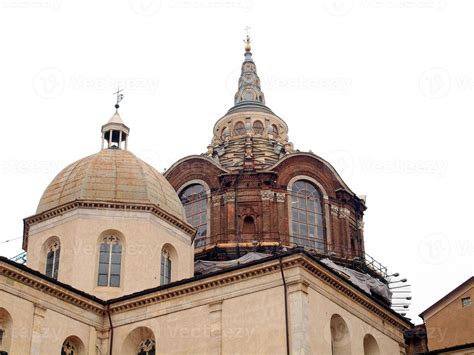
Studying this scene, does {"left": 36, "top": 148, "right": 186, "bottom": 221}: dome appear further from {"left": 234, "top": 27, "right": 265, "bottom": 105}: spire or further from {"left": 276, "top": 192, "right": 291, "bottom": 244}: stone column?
{"left": 234, "top": 27, "right": 265, "bottom": 105}: spire

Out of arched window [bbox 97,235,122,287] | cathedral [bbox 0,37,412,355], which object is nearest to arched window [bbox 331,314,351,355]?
cathedral [bbox 0,37,412,355]

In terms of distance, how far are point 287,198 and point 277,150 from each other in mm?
6321

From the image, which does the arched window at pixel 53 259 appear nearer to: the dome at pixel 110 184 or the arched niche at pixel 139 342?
the dome at pixel 110 184

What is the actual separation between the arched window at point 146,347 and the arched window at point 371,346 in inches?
326

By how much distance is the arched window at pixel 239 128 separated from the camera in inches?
2273

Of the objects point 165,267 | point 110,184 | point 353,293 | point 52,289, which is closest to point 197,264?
point 165,267

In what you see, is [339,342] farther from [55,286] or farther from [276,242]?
[276,242]

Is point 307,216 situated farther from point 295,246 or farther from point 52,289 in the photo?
point 52,289

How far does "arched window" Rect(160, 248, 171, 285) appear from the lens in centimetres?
3725

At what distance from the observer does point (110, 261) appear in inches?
1422

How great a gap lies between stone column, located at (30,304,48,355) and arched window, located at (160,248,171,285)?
24.7 ft

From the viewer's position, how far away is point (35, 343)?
2972 centimetres

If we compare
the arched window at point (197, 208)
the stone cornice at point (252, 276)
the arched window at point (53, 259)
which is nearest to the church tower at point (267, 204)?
the arched window at point (197, 208)

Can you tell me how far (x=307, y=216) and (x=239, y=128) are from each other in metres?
10.8
